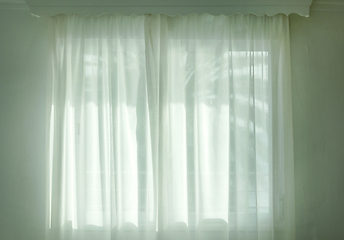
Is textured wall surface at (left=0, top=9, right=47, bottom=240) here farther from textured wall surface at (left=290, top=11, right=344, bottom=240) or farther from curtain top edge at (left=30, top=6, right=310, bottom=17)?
textured wall surface at (left=290, top=11, right=344, bottom=240)

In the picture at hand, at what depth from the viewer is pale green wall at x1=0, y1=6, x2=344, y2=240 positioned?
7.23 feet

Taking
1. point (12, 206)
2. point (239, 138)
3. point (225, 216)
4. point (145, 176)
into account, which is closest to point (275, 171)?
point (239, 138)

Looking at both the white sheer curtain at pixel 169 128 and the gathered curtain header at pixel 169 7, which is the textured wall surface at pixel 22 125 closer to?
the white sheer curtain at pixel 169 128

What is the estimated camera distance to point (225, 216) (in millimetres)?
2164

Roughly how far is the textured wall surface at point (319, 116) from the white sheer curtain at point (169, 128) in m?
0.13

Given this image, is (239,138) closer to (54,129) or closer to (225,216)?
(225,216)

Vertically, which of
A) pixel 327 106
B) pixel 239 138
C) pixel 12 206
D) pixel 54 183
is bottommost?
pixel 12 206

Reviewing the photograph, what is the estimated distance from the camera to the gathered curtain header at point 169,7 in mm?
2088

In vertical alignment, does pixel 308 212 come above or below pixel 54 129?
below

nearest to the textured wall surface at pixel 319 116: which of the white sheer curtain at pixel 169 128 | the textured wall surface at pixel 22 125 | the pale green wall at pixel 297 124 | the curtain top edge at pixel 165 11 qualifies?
the pale green wall at pixel 297 124

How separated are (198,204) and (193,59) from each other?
1.14 metres

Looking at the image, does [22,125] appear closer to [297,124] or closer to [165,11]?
[165,11]

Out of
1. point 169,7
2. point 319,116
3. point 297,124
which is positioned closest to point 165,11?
point 169,7

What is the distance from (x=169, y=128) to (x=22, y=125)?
120 centimetres
